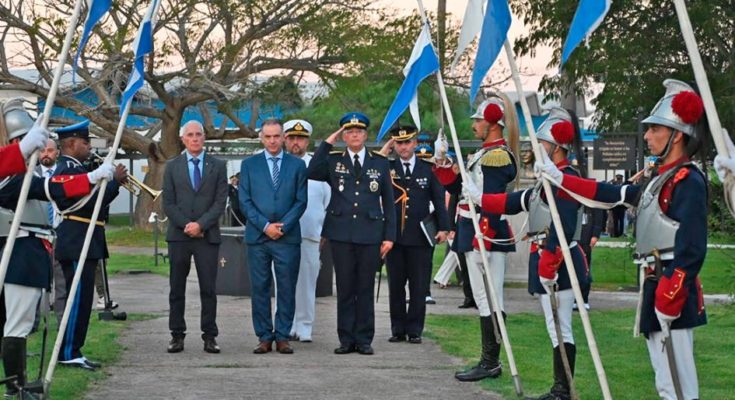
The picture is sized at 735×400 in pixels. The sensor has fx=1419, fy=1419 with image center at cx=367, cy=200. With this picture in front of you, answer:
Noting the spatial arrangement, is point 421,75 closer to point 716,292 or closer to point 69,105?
point 716,292

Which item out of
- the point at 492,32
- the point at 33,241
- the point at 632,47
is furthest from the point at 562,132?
the point at 632,47

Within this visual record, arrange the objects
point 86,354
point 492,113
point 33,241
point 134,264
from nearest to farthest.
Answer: point 33,241
point 492,113
point 86,354
point 134,264

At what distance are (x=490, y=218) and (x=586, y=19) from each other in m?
3.17

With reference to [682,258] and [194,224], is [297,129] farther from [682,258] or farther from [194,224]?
[682,258]

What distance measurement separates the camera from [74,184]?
29.4ft

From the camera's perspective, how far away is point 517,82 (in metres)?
8.14

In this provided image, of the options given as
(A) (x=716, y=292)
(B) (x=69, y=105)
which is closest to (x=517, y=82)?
(A) (x=716, y=292)

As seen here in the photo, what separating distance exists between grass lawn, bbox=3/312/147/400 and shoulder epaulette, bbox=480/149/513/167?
329 cm

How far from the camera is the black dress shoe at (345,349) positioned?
12359mm

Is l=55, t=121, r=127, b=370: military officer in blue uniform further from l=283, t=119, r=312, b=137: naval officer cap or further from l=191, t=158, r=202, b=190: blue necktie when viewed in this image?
l=283, t=119, r=312, b=137: naval officer cap

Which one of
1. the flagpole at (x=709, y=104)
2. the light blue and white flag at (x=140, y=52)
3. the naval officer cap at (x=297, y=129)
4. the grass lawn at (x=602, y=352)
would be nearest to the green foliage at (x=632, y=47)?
the grass lawn at (x=602, y=352)

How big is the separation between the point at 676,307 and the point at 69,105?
31349 millimetres

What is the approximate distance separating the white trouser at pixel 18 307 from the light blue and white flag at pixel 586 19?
3.73 meters

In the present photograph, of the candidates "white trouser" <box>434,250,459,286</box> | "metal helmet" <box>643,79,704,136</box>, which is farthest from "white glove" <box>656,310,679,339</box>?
"white trouser" <box>434,250,459,286</box>
